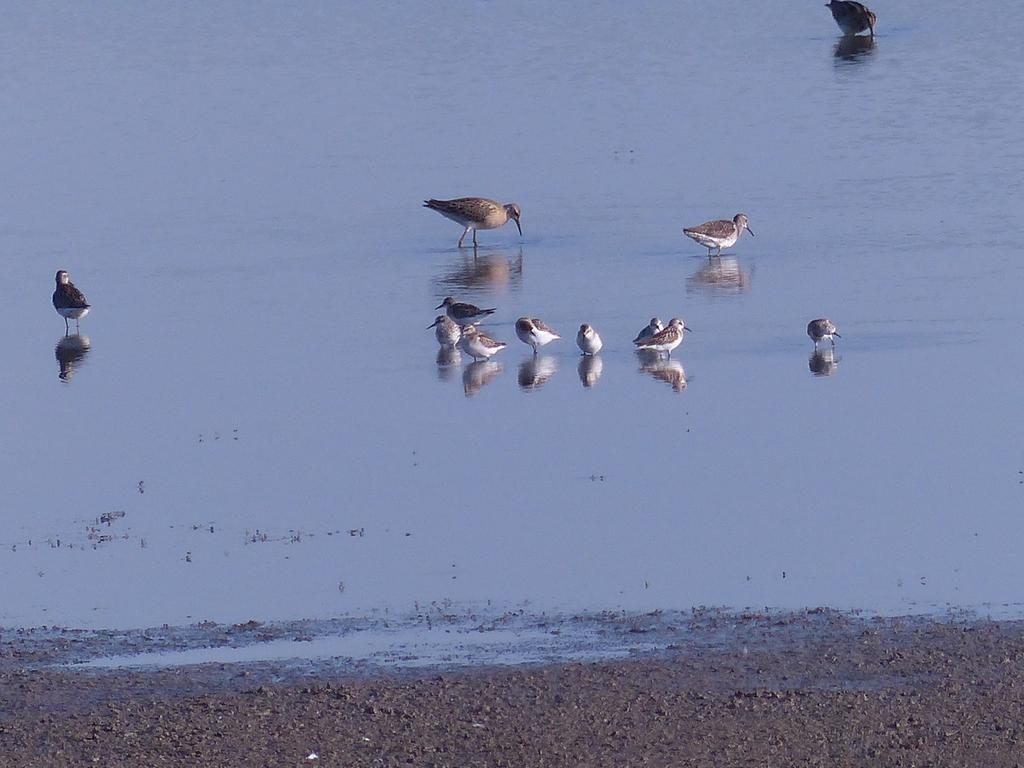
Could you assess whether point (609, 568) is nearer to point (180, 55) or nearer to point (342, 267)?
point (342, 267)

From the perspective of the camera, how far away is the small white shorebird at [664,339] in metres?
18.0

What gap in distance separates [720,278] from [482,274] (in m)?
2.76

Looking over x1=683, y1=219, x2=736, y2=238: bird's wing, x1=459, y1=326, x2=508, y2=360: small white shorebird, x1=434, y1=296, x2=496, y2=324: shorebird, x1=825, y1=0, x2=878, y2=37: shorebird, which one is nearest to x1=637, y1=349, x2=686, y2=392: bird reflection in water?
x1=459, y1=326, x2=508, y2=360: small white shorebird

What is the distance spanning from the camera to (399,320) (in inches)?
802

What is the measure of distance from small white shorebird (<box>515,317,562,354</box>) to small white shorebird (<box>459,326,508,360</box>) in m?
0.27

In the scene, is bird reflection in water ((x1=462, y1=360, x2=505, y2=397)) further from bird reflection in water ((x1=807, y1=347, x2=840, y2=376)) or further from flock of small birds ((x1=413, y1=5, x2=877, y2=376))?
bird reflection in water ((x1=807, y1=347, x2=840, y2=376))

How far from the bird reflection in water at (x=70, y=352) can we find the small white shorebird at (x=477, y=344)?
349 centimetres

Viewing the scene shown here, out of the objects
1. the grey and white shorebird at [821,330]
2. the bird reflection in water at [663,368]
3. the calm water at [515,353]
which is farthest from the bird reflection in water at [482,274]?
the grey and white shorebird at [821,330]

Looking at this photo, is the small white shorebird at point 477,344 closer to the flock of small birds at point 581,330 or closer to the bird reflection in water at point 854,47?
the flock of small birds at point 581,330

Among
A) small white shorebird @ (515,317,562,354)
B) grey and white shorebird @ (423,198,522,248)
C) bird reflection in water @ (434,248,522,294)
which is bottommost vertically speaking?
small white shorebird @ (515,317,562,354)

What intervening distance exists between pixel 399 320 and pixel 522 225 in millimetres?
5998

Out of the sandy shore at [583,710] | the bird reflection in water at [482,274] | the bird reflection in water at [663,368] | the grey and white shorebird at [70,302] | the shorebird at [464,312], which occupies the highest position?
the bird reflection in water at [482,274]

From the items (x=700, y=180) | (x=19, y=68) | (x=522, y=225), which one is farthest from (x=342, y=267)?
(x=19, y=68)

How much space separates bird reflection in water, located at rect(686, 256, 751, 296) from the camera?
21495mm
